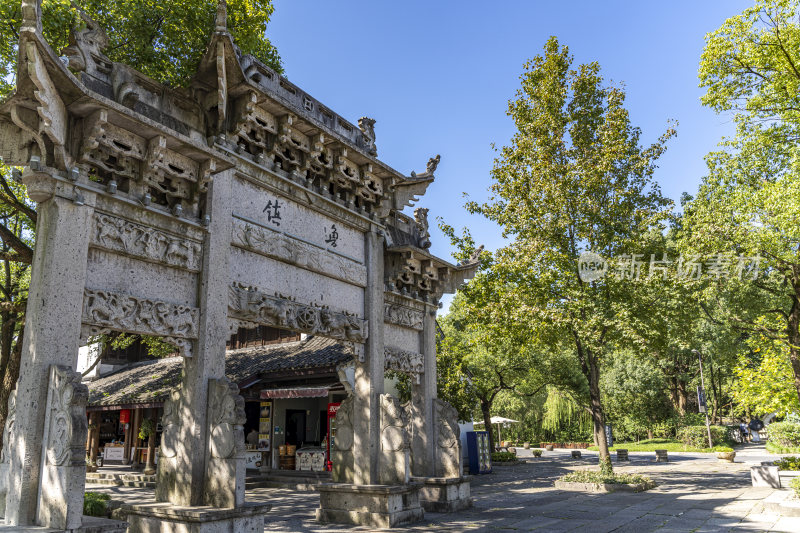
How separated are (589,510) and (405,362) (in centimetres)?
509

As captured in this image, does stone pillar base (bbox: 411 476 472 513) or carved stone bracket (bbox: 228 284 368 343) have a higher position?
carved stone bracket (bbox: 228 284 368 343)

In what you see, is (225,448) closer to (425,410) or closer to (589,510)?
(425,410)

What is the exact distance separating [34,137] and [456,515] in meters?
9.14

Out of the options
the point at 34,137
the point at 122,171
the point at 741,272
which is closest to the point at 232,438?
the point at 122,171

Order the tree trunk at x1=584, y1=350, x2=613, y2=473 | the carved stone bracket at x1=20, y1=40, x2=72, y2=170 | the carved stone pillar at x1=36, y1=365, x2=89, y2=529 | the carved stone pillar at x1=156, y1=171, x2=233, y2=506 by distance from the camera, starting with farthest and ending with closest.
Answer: the tree trunk at x1=584, y1=350, x2=613, y2=473 < the carved stone pillar at x1=156, y1=171, x2=233, y2=506 < the carved stone bracket at x1=20, y1=40, x2=72, y2=170 < the carved stone pillar at x1=36, y1=365, x2=89, y2=529

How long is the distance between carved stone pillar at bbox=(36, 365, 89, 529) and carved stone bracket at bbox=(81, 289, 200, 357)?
68cm

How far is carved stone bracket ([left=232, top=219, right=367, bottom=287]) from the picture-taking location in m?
7.48

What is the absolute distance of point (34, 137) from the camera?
555cm

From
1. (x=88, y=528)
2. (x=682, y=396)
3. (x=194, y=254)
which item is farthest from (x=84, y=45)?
→ (x=682, y=396)

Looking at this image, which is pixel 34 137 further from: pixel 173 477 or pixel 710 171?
pixel 710 171

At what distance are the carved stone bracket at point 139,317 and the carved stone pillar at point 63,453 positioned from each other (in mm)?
683

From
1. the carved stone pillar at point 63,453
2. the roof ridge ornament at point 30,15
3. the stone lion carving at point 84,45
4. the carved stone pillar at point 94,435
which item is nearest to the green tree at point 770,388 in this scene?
the carved stone pillar at point 63,453

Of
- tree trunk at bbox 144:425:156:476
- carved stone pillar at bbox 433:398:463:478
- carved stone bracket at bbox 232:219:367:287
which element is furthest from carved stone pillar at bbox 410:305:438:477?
tree trunk at bbox 144:425:156:476

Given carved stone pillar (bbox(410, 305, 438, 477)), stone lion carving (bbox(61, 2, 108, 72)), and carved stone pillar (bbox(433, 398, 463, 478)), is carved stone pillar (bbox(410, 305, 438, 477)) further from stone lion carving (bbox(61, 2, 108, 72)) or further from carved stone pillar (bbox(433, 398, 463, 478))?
stone lion carving (bbox(61, 2, 108, 72))
